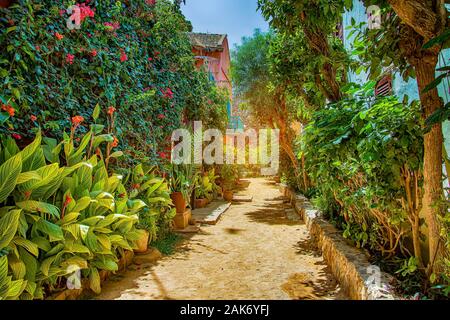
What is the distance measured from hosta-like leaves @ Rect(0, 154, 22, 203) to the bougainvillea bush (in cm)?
41

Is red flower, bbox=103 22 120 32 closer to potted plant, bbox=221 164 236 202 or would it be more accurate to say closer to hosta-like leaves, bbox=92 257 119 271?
hosta-like leaves, bbox=92 257 119 271

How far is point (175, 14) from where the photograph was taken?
6891mm

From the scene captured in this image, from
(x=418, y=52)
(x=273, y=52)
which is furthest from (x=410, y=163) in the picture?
(x=273, y=52)

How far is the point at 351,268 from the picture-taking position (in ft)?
10.7

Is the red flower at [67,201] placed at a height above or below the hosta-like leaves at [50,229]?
above

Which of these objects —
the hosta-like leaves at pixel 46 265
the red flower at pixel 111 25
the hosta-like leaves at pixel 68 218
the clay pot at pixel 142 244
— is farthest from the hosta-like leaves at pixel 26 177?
the red flower at pixel 111 25

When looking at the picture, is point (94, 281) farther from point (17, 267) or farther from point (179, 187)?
point (179, 187)

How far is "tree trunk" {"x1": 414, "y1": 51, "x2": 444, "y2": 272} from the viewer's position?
8.29ft

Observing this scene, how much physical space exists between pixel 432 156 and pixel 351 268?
53.8 inches

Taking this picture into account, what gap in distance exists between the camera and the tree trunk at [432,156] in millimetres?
2527

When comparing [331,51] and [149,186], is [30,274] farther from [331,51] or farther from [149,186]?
[331,51]

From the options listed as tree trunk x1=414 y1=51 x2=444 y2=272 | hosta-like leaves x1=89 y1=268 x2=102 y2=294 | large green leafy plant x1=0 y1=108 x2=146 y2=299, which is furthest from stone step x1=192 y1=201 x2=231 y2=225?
tree trunk x1=414 y1=51 x2=444 y2=272

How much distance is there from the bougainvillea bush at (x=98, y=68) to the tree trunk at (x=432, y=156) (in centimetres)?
337

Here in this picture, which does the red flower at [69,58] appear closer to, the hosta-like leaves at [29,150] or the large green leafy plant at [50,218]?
the large green leafy plant at [50,218]
